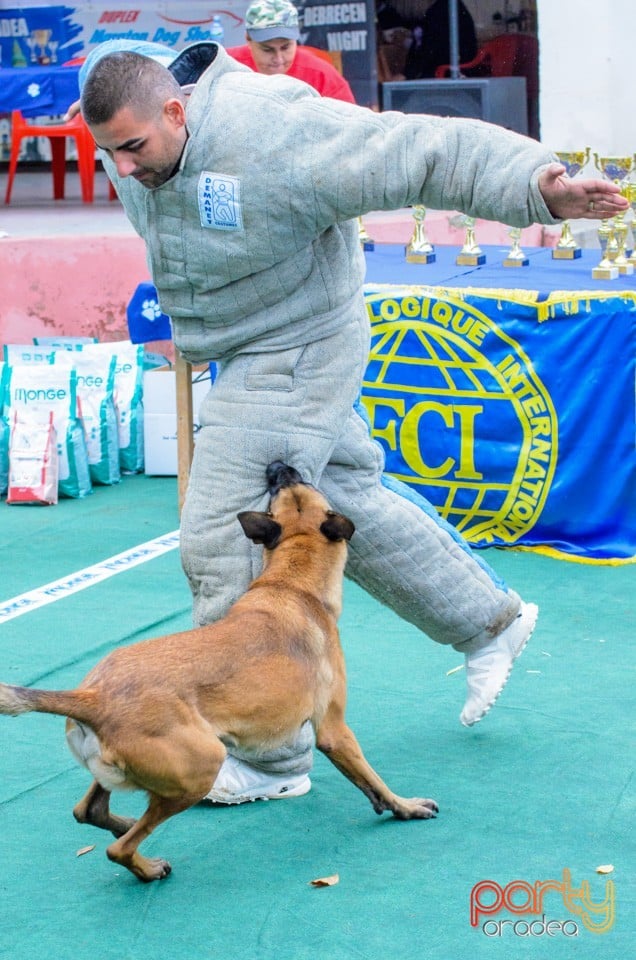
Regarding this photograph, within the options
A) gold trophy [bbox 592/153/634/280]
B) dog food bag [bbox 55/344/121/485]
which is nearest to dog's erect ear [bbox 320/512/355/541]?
gold trophy [bbox 592/153/634/280]

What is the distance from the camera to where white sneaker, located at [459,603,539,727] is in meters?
3.85

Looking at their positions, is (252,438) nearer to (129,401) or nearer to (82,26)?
(129,401)

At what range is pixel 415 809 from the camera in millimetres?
3473

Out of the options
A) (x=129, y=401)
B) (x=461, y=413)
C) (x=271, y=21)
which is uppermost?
(x=271, y=21)

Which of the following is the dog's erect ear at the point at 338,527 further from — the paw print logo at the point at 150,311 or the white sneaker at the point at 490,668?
the paw print logo at the point at 150,311

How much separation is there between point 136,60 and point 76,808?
1.77 metres

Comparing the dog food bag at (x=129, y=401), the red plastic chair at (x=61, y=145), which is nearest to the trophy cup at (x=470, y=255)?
the dog food bag at (x=129, y=401)

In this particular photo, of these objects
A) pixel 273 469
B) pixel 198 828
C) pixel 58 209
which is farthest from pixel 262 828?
pixel 58 209

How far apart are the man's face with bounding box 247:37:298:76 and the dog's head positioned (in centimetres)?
407

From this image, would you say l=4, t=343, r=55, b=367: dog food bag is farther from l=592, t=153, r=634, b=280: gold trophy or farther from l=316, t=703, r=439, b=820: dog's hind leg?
l=316, t=703, r=439, b=820: dog's hind leg

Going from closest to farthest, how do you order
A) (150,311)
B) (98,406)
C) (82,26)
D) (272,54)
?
(150,311)
(272,54)
(98,406)
(82,26)

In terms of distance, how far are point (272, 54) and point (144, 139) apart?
4113 millimetres

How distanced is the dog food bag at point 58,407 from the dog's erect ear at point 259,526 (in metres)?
3.70

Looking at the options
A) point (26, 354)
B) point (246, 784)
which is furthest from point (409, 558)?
point (26, 354)
